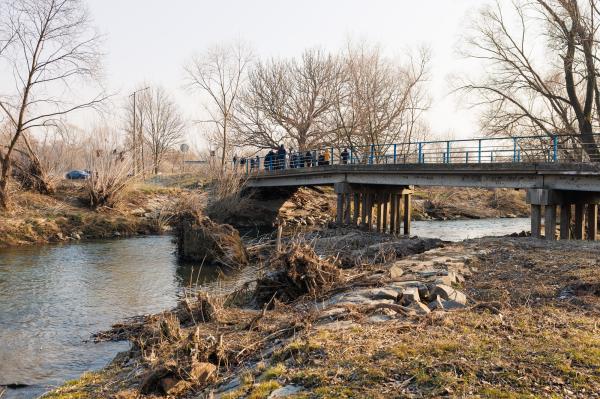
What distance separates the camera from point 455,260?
13.3 meters

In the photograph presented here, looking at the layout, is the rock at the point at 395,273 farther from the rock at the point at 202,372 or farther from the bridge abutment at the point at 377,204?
the bridge abutment at the point at 377,204

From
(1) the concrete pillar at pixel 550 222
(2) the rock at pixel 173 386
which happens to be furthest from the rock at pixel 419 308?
(1) the concrete pillar at pixel 550 222

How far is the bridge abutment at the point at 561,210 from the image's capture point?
2028 cm

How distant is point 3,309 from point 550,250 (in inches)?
509

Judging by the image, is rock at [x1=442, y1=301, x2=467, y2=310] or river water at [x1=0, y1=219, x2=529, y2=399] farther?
river water at [x1=0, y1=219, x2=529, y2=399]

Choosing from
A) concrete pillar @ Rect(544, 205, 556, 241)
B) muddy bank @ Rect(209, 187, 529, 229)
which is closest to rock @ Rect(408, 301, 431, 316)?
concrete pillar @ Rect(544, 205, 556, 241)

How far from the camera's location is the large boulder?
19667 mm

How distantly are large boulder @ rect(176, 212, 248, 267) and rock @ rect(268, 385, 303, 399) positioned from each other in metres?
12.9

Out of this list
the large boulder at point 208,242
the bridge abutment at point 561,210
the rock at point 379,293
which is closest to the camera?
the rock at point 379,293

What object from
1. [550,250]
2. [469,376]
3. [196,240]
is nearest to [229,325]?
[469,376]

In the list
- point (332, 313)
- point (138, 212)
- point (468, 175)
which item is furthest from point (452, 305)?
point (138, 212)

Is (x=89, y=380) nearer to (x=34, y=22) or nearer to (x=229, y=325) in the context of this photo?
(x=229, y=325)

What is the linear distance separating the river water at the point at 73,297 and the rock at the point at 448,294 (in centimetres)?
506

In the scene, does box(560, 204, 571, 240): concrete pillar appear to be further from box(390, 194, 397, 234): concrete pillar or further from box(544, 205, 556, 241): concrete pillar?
box(390, 194, 397, 234): concrete pillar
